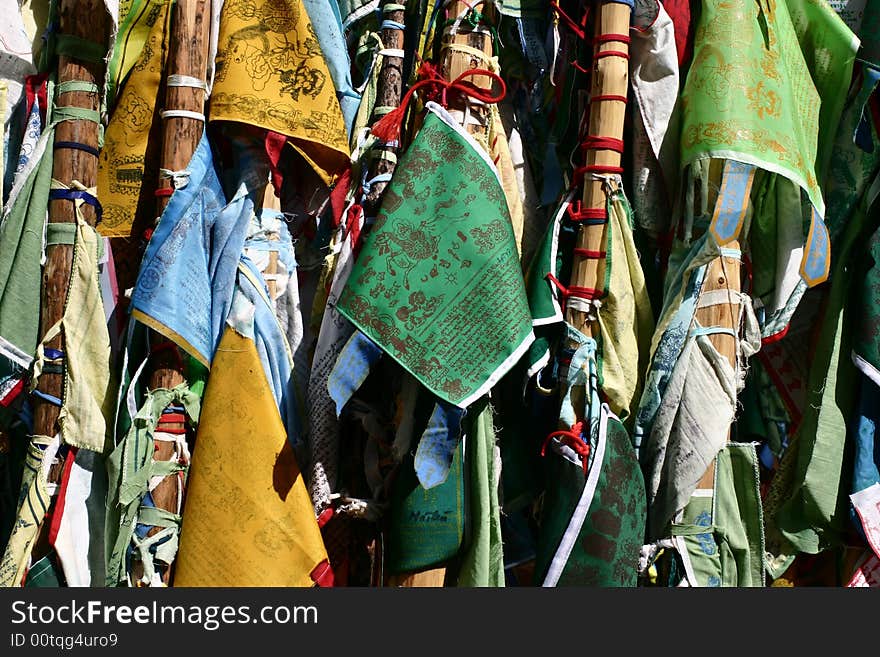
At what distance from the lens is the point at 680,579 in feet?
4.79

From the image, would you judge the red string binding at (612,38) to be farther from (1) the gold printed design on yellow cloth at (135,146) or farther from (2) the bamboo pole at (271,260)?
(1) the gold printed design on yellow cloth at (135,146)

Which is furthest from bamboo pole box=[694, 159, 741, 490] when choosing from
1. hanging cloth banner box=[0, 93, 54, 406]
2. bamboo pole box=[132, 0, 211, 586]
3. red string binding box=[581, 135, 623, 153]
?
hanging cloth banner box=[0, 93, 54, 406]

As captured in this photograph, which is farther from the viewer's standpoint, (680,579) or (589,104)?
(589,104)

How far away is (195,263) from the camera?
152cm

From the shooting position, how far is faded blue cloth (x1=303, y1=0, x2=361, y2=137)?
1.65 m

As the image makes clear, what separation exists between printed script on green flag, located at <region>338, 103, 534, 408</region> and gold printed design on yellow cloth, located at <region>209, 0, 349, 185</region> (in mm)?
169

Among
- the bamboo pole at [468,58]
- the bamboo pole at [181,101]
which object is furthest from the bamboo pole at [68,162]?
the bamboo pole at [468,58]

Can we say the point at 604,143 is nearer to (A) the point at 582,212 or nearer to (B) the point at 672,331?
(A) the point at 582,212

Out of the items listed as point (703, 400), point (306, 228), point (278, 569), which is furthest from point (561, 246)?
point (278, 569)

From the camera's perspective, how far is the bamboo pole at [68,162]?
1.54m

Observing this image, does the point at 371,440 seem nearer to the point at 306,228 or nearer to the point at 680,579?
the point at 306,228

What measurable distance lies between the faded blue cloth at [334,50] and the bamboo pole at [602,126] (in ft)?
1.38

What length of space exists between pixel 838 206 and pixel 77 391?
1.31 m

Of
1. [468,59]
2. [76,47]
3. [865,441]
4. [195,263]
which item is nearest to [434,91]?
[468,59]
